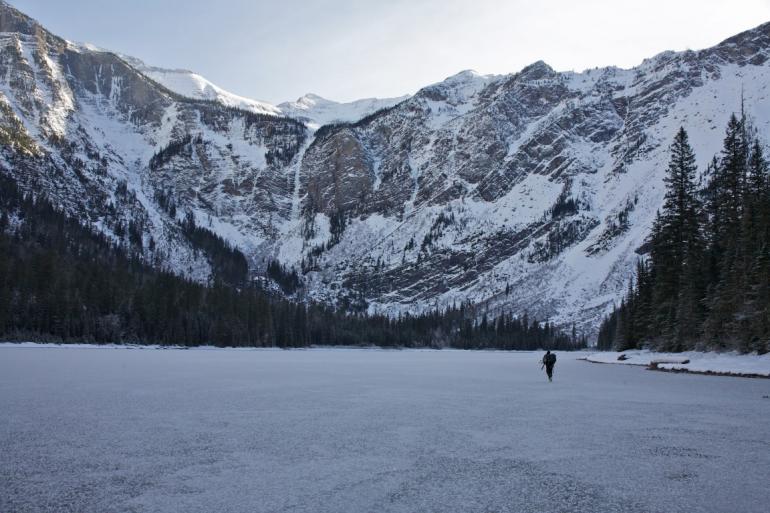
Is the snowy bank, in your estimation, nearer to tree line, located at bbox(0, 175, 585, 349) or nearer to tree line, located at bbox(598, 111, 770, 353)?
tree line, located at bbox(598, 111, 770, 353)

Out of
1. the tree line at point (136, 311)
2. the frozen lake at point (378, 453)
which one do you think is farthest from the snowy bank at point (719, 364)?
the tree line at point (136, 311)

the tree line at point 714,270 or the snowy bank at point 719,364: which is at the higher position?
the tree line at point 714,270

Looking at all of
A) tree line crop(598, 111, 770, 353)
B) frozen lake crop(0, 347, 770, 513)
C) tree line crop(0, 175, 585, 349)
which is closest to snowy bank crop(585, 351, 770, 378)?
tree line crop(598, 111, 770, 353)

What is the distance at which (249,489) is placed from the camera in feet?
32.3

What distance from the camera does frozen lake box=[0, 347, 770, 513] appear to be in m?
9.28

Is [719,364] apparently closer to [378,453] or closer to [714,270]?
[714,270]

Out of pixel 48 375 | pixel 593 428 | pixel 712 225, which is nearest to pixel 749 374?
pixel 593 428

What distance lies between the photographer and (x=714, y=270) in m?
56.1

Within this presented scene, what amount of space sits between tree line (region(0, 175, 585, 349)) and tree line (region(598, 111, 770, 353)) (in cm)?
8027

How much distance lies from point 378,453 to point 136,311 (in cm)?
10737

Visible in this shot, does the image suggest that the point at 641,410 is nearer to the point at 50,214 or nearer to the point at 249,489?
the point at 249,489

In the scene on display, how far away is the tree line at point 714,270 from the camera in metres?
43.8

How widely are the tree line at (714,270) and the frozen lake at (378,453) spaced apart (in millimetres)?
23671

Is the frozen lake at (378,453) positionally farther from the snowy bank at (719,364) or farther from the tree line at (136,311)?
the tree line at (136,311)
